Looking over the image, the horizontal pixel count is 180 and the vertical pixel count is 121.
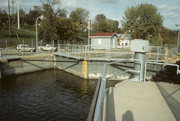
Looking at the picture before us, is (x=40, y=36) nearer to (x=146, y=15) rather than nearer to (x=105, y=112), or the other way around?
(x=146, y=15)

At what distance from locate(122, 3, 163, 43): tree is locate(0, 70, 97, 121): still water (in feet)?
87.1

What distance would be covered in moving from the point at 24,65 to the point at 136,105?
20.0 m

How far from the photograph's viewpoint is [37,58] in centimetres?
2278

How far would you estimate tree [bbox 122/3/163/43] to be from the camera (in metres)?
38.8

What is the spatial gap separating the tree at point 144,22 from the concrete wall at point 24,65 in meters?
24.1

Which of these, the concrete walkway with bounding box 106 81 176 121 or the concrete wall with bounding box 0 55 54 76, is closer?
the concrete walkway with bounding box 106 81 176 121

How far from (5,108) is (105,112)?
9.78 m

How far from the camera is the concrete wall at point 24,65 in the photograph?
19.1 m

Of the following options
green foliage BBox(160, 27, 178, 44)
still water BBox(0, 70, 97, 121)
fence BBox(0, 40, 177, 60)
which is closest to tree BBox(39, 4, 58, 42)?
fence BBox(0, 40, 177, 60)

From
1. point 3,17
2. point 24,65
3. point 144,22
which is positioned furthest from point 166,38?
point 3,17

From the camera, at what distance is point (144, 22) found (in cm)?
3966

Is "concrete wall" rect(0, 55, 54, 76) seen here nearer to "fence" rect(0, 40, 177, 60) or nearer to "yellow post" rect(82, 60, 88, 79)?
"fence" rect(0, 40, 177, 60)

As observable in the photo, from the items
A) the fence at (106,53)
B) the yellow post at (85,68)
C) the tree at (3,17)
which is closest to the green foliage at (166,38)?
the fence at (106,53)

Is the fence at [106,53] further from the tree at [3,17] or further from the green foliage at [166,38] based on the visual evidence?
the tree at [3,17]
